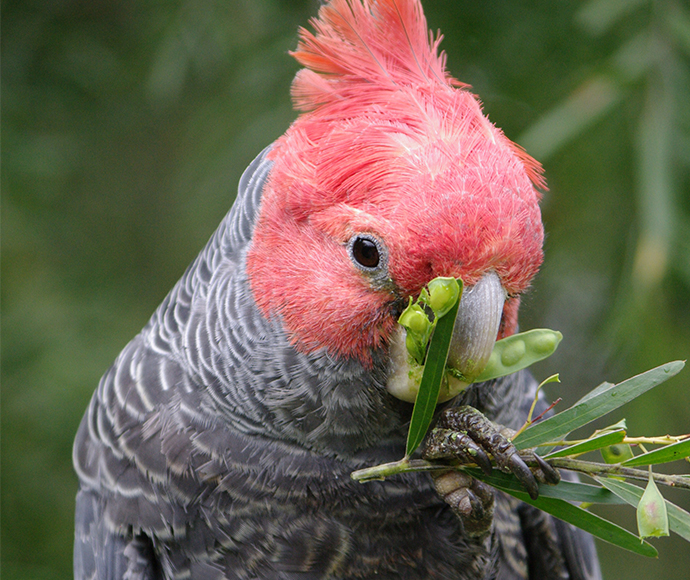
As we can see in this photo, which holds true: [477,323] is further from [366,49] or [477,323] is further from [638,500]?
[366,49]

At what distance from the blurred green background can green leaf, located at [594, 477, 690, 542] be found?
4.58ft

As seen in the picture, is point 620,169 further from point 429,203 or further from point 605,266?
point 429,203

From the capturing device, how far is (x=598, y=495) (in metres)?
1.12

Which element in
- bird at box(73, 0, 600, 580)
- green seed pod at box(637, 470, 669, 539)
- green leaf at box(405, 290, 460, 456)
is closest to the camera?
green seed pod at box(637, 470, 669, 539)

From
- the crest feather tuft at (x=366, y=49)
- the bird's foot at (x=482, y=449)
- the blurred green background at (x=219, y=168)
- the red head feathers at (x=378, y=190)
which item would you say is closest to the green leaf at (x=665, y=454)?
the bird's foot at (x=482, y=449)

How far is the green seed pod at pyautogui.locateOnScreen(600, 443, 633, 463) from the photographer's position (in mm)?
1101

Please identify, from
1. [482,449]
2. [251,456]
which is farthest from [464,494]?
[251,456]

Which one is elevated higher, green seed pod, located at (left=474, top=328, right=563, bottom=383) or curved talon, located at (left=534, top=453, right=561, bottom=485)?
green seed pod, located at (left=474, top=328, right=563, bottom=383)

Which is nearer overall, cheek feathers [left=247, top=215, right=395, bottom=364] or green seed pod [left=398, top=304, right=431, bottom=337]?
green seed pod [left=398, top=304, right=431, bottom=337]

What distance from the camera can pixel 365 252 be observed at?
4.03 feet

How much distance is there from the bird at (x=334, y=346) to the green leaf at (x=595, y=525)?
7cm

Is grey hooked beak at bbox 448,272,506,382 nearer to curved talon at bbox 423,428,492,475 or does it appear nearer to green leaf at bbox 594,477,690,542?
curved talon at bbox 423,428,492,475

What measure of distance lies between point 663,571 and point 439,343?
3.67 metres

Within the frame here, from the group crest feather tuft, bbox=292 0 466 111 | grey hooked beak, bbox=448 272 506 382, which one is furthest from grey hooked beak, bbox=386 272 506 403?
crest feather tuft, bbox=292 0 466 111
